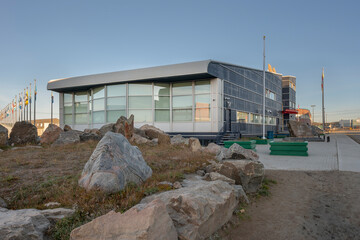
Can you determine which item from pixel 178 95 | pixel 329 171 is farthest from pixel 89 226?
pixel 178 95

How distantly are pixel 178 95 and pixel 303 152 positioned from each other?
41.9 feet

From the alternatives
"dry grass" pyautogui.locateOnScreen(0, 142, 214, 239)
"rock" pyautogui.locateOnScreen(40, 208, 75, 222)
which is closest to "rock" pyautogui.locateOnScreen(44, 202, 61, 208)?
"dry grass" pyautogui.locateOnScreen(0, 142, 214, 239)

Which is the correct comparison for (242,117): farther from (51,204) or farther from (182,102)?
(51,204)

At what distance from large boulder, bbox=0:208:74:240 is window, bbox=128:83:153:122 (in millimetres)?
19735

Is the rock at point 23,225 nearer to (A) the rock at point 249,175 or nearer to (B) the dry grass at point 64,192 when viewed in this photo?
(B) the dry grass at point 64,192

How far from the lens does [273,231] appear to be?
473 centimetres

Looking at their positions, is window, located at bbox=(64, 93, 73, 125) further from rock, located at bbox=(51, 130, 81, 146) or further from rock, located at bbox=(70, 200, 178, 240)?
rock, located at bbox=(70, 200, 178, 240)

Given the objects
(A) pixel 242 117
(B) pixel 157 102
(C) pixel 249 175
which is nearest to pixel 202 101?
(B) pixel 157 102

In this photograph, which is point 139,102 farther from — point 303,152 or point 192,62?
point 303,152

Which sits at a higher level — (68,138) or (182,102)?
(182,102)

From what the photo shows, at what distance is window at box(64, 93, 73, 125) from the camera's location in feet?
92.8

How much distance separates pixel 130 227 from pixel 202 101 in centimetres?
2008

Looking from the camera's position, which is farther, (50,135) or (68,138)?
(50,135)

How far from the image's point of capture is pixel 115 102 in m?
24.0
